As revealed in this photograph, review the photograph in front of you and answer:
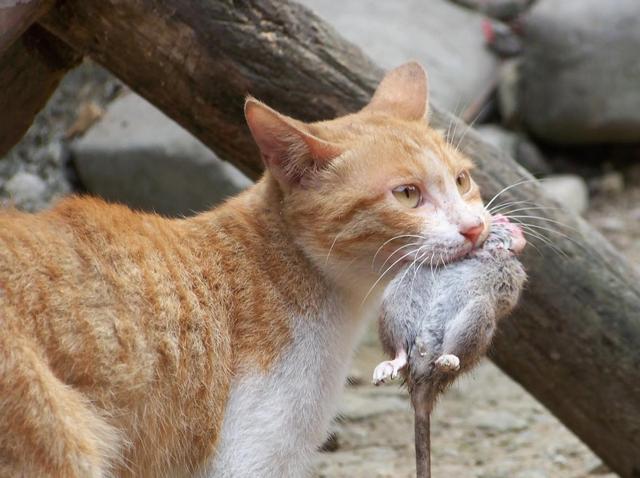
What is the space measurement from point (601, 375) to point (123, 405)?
2.21m

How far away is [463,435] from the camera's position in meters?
5.38

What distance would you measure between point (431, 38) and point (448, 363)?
5.49 metres

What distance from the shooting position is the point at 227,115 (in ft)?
13.1

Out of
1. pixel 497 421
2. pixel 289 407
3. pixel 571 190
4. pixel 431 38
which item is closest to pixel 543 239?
pixel 289 407

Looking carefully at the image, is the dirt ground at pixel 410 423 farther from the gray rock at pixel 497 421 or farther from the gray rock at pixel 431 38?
the gray rock at pixel 431 38

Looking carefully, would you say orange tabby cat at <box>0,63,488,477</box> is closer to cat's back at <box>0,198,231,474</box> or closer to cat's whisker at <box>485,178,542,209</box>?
cat's back at <box>0,198,231,474</box>

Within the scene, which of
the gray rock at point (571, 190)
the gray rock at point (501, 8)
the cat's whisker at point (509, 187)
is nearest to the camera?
the cat's whisker at point (509, 187)

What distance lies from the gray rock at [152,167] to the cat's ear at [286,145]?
8.17 feet

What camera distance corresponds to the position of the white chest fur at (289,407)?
10.5ft

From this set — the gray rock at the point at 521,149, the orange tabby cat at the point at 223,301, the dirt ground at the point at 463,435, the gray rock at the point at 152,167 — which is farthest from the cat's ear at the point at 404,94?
the gray rock at the point at 521,149

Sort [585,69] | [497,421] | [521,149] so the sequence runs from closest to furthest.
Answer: [497,421], [585,69], [521,149]

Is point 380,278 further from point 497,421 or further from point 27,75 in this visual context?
point 497,421

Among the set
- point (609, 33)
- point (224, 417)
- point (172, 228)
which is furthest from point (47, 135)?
point (609, 33)

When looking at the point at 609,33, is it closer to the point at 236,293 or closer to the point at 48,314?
the point at 236,293
